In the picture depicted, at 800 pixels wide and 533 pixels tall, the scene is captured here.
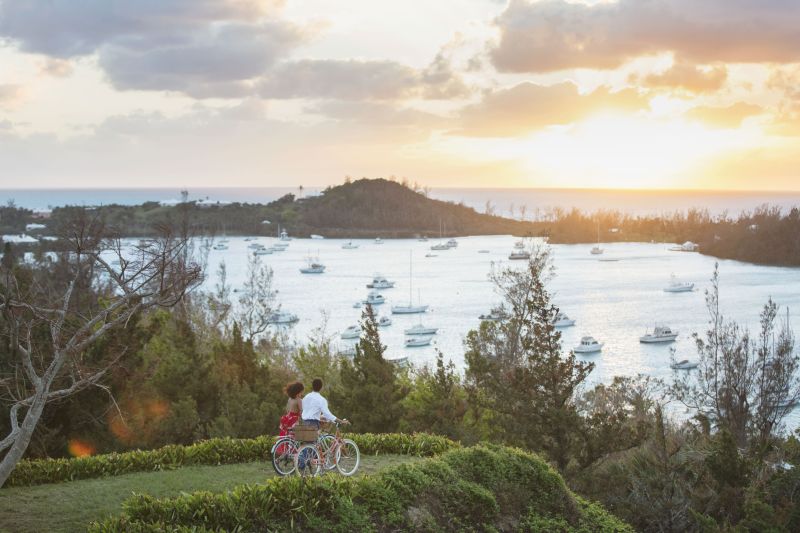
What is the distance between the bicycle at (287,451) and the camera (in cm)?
991

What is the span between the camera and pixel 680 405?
121ft

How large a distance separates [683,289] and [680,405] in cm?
4069

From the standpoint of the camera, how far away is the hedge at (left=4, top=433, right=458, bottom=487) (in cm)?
1065

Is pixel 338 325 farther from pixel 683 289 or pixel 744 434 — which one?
pixel 744 434

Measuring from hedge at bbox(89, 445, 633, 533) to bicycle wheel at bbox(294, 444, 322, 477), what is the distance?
0.78m

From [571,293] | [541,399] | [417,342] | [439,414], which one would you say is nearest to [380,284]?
[571,293]

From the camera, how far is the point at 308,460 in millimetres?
9773

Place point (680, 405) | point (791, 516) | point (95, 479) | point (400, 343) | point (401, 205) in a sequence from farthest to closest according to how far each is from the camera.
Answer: point (401, 205) → point (400, 343) → point (680, 405) → point (791, 516) → point (95, 479)

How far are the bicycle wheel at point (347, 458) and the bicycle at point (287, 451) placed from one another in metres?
0.16

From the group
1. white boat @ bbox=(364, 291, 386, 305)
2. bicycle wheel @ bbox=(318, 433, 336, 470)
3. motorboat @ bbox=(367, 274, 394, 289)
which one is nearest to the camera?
bicycle wheel @ bbox=(318, 433, 336, 470)

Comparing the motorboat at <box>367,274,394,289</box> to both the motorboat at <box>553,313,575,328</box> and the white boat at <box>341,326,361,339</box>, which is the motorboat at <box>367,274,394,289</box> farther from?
the motorboat at <box>553,313,575,328</box>

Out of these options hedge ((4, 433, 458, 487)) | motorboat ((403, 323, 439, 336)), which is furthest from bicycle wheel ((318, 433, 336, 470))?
motorboat ((403, 323, 439, 336))

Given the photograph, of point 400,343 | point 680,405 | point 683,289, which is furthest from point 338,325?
point 683,289

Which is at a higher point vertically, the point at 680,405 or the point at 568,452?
the point at 568,452
